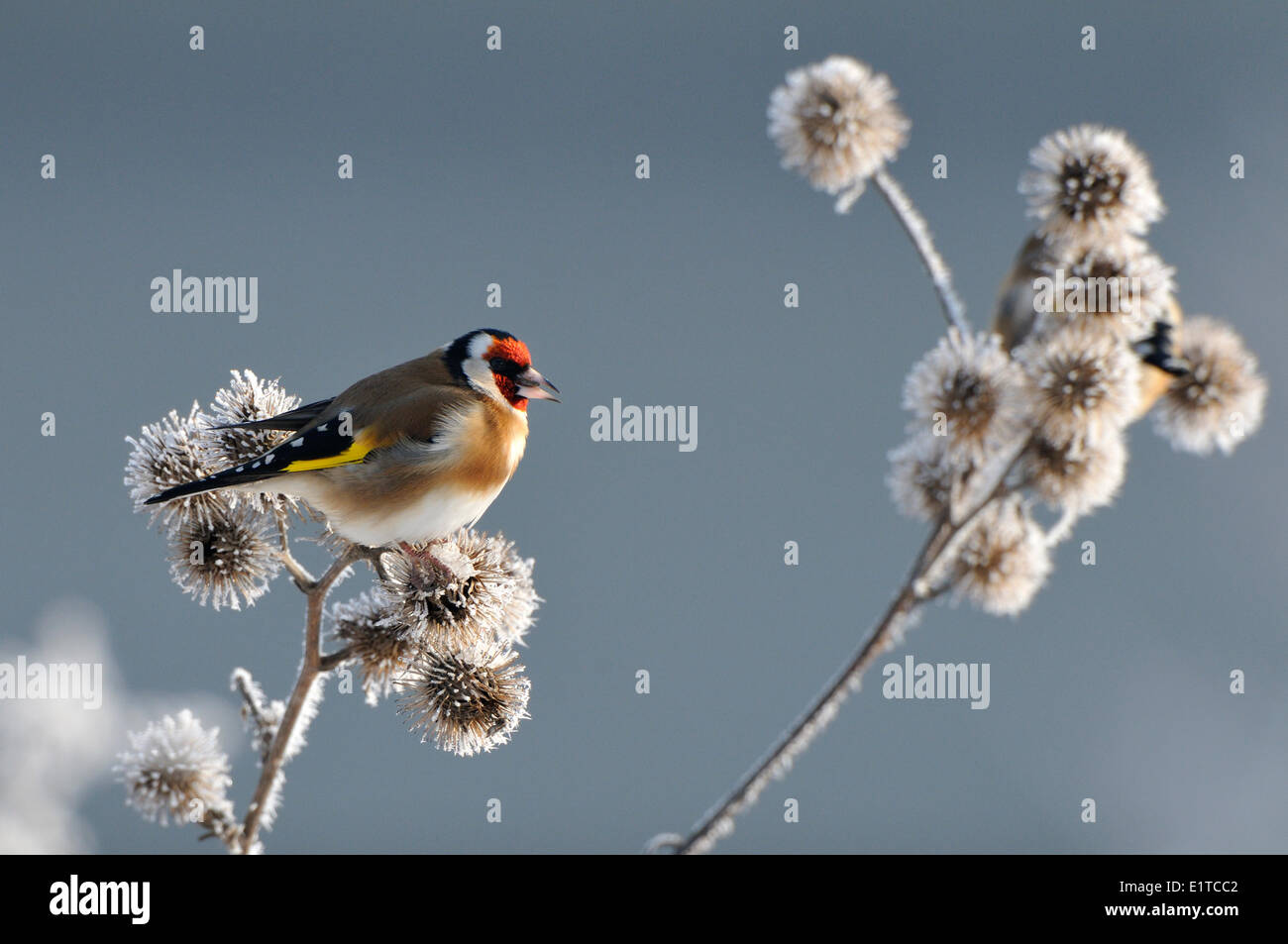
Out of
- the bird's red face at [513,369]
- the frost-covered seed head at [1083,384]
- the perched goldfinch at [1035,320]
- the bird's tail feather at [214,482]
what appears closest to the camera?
the bird's tail feather at [214,482]

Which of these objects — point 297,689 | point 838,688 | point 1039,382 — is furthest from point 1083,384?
point 297,689

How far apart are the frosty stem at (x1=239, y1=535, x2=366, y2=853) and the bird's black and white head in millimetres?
384

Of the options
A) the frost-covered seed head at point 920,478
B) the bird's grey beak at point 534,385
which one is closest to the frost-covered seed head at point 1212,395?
the frost-covered seed head at point 920,478

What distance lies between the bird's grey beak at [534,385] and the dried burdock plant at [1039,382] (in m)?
0.62

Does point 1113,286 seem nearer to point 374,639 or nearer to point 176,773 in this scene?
point 374,639

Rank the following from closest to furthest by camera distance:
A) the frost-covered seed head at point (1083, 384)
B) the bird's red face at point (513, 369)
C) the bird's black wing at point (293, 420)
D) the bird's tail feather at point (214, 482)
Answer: the bird's tail feather at point (214, 482), the bird's black wing at point (293, 420), the bird's red face at point (513, 369), the frost-covered seed head at point (1083, 384)

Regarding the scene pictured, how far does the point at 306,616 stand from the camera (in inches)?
56.3

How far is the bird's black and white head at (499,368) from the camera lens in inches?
66.4

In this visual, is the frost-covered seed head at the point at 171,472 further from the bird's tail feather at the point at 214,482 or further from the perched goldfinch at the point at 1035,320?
the perched goldfinch at the point at 1035,320

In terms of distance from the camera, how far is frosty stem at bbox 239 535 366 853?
1.39 meters

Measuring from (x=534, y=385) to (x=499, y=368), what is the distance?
6cm

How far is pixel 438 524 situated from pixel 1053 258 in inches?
47.4

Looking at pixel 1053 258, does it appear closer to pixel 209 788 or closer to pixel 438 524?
pixel 438 524

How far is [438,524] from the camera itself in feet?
5.26
